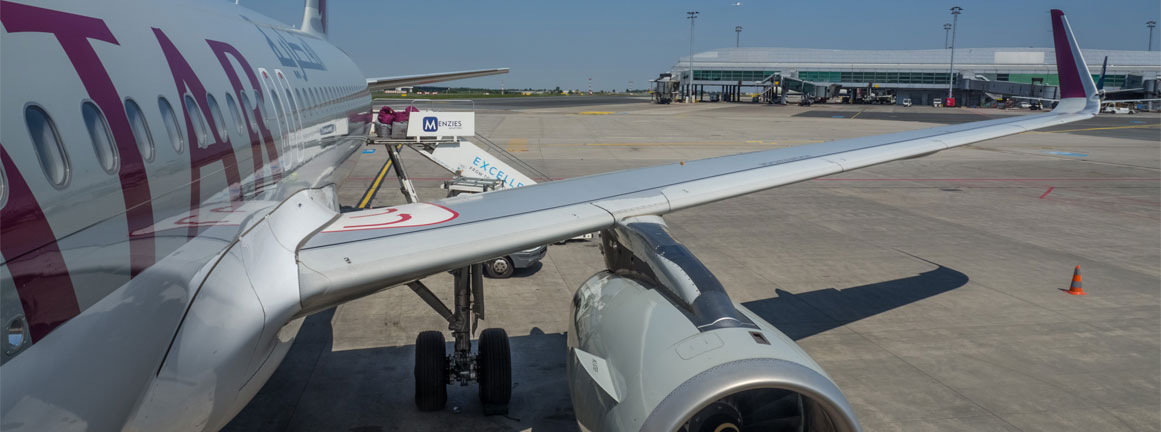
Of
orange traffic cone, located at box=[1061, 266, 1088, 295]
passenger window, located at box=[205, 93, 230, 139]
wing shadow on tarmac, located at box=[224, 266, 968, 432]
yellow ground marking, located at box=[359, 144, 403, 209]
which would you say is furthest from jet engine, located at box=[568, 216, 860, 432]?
yellow ground marking, located at box=[359, 144, 403, 209]

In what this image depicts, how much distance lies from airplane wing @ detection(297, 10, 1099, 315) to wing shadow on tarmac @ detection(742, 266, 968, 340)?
7.84 ft

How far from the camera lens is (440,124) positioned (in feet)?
53.6

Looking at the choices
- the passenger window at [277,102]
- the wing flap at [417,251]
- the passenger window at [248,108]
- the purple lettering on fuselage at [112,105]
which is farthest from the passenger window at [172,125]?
the passenger window at [277,102]

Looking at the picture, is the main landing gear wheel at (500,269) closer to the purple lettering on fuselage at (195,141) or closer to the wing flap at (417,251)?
the wing flap at (417,251)

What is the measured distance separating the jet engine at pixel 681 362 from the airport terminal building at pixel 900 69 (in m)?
97.0

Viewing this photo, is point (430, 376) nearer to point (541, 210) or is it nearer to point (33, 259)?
point (541, 210)

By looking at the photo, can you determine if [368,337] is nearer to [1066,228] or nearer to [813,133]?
[1066,228]

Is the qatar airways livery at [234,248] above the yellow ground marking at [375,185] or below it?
above

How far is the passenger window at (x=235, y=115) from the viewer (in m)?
5.41

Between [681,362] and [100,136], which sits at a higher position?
[100,136]

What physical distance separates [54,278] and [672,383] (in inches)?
124

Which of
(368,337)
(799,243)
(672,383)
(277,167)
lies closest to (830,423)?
(672,383)

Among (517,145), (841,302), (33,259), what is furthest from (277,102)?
(517,145)

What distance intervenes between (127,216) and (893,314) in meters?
9.73
